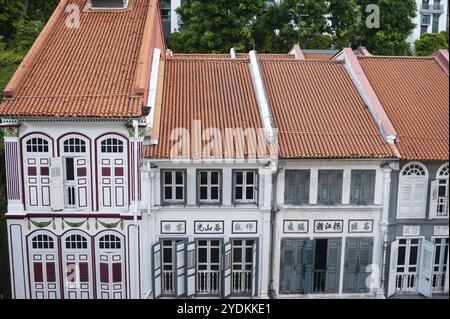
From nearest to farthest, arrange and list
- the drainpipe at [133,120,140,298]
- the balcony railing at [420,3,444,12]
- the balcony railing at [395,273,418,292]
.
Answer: the drainpipe at [133,120,140,298], the balcony railing at [395,273,418,292], the balcony railing at [420,3,444,12]

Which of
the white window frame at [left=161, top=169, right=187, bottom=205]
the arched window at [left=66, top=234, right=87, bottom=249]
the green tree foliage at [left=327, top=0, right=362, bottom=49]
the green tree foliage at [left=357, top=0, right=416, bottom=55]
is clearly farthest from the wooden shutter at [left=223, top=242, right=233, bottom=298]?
the green tree foliage at [left=327, top=0, right=362, bottom=49]

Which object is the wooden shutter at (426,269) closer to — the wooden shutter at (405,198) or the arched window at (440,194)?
the arched window at (440,194)

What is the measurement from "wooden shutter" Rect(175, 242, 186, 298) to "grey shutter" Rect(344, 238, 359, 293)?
5.21 m

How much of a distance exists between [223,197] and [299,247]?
116 inches

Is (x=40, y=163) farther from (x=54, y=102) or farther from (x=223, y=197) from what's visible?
→ (x=223, y=197)

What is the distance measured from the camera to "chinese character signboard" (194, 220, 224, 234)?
15.3 metres

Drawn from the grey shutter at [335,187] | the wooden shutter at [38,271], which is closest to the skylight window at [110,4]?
the wooden shutter at [38,271]

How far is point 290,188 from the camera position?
50.4ft

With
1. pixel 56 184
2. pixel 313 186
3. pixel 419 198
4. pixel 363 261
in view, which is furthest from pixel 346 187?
pixel 56 184

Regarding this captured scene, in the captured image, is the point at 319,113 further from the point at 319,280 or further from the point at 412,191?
the point at 319,280

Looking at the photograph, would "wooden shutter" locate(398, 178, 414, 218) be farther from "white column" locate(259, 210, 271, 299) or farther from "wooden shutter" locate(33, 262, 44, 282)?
"wooden shutter" locate(33, 262, 44, 282)

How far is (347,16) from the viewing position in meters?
31.9

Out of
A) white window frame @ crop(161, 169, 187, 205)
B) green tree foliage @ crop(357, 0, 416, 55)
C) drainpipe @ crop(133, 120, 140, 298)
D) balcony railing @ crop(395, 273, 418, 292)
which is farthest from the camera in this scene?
green tree foliage @ crop(357, 0, 416, 55)
